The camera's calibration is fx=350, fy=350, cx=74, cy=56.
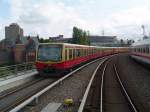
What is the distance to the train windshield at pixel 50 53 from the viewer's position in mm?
25844

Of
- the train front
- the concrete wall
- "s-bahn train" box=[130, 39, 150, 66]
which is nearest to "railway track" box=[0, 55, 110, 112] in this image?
the train front

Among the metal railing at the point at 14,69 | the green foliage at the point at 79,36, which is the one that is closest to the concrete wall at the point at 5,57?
the green foliage at the point at 79,36

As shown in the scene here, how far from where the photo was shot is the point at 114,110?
1374 cm

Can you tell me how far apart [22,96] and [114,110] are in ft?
18.2

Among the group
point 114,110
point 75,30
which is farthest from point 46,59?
point 75,30

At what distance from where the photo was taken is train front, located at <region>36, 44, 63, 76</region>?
25612mm

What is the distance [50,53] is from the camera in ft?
85.3

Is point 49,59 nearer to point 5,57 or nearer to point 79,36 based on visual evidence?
point 5,57

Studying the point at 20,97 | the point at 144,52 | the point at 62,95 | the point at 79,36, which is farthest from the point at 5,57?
the point at 20,97

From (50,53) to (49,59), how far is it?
462mm

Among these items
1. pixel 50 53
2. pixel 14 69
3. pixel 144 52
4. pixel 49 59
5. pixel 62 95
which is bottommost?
pixel 62 95

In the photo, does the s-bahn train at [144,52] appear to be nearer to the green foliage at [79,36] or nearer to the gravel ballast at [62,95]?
the gravel ballast at [62,95]

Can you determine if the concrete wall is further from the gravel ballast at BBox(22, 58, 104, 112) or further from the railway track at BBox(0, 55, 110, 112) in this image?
the railway track at BBox(0, 55, 110, 112)

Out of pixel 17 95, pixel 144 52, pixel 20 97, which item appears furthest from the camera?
pixel 144 52
